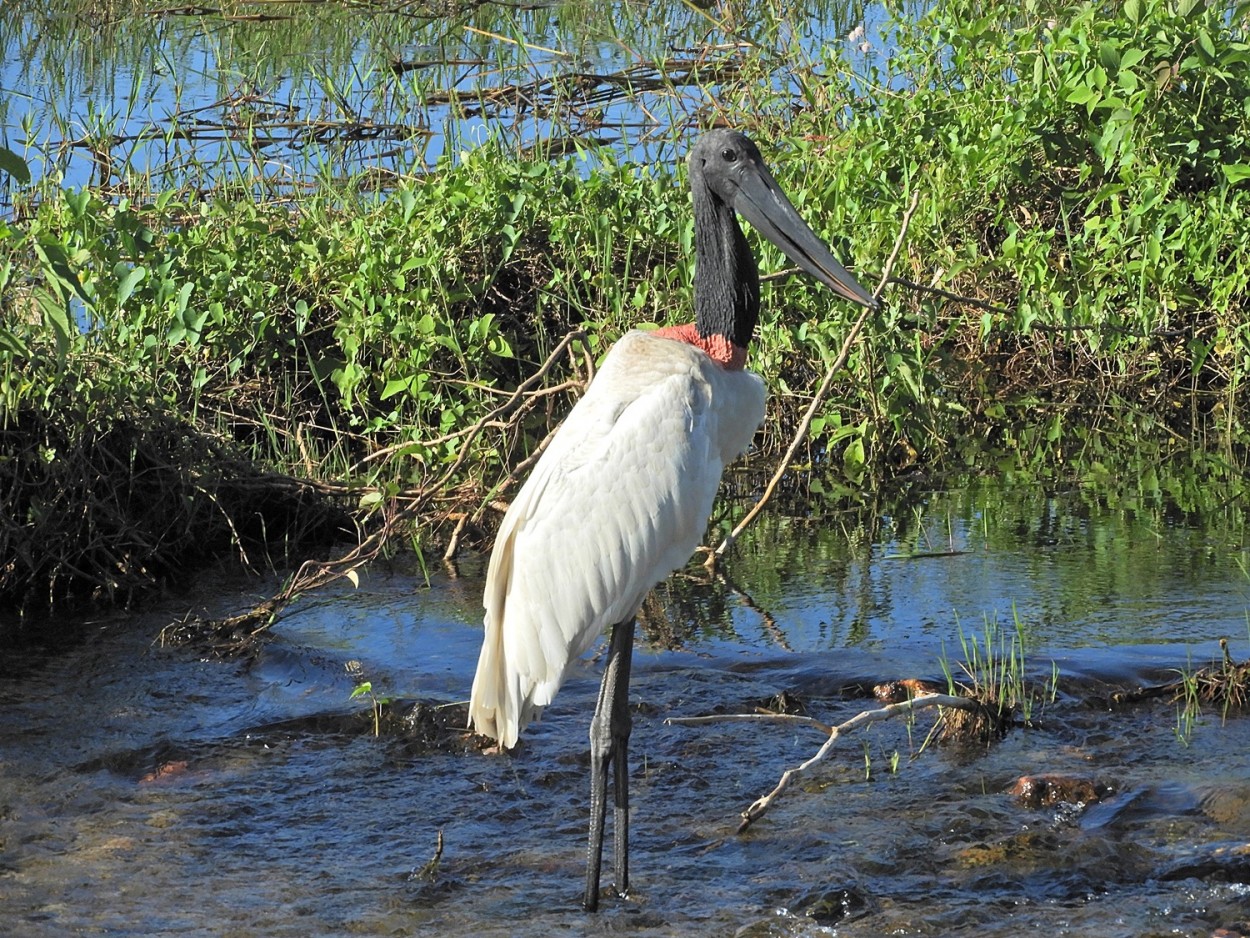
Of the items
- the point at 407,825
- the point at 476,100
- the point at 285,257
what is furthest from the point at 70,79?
the point at 407,825

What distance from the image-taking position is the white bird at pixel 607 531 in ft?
12.7

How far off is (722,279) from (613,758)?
1.17 meters

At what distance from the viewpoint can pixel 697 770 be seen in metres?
4.30

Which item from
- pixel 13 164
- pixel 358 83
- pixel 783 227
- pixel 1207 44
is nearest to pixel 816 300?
pixel 1207 44

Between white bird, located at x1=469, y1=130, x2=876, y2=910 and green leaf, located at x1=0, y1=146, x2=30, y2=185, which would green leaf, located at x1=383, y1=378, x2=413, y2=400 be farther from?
green leaf, located at x1=0, y1=146, x2=30, y2=185

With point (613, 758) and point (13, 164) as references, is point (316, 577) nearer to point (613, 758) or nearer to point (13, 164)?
point (613, 758)

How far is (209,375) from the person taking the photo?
6.29m

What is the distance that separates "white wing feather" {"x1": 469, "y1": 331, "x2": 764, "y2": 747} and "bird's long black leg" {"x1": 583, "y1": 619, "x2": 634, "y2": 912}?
0.29 feet

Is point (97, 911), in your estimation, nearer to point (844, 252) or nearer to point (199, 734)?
point (199, 734)

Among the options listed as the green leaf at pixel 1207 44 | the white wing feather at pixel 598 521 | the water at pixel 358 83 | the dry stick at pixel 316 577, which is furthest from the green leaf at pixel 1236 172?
the white wing feather at pixel 598 521

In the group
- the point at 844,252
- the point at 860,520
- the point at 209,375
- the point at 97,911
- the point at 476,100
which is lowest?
the point at 97,911

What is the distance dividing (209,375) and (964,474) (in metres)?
2.79

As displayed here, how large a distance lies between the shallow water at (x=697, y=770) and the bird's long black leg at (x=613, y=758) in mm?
81

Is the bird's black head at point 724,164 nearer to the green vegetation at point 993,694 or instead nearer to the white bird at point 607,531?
the white bird at point 607,531
